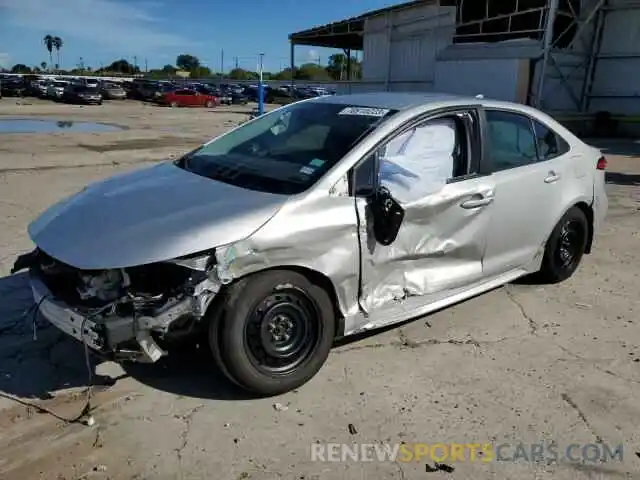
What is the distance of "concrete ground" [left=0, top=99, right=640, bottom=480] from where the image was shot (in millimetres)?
2676

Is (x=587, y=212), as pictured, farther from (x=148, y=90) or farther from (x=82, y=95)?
(x=148, y=90)

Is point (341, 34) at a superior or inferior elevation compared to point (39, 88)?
superior

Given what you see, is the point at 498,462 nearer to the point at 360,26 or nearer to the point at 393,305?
the point at 393,305

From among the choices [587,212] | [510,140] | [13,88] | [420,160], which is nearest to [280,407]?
[420,160]

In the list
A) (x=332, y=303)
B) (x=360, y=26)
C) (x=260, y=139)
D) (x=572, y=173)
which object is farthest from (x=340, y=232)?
(x=360, y=26)

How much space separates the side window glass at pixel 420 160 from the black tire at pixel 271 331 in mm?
875

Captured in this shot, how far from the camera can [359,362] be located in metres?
3.63

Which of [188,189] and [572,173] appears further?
[572,173]

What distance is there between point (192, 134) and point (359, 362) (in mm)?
18017

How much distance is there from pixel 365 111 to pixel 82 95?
4008 cm

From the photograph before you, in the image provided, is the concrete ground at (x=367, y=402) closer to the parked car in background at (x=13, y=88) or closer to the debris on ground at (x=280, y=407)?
the debris on ground at (x=280, y=407)

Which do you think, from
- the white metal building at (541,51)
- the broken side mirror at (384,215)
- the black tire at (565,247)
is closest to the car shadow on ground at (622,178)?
the black tire at (565,247)

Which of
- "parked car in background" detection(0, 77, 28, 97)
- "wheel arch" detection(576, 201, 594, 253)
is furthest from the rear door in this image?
"parked car in background" detection(0, 77, 28, 97)

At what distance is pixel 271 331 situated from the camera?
308 centimetres
